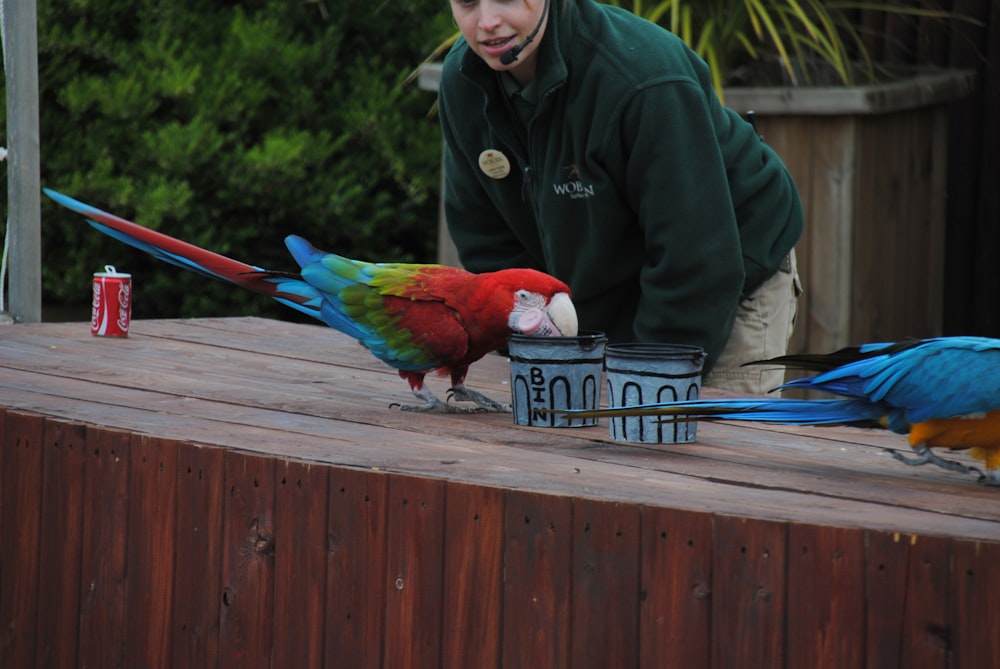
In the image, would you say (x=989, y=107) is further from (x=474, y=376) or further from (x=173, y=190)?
(x=173, y=190)

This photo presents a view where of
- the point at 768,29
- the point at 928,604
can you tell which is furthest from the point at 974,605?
the point at 768,29

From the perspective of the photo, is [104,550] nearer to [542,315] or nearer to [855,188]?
[542,315]

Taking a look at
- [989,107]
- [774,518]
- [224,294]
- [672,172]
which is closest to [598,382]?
[672,172]

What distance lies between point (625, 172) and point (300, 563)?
1.05 meters

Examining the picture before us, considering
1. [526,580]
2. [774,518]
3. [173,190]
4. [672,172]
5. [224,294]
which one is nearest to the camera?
[774,518]

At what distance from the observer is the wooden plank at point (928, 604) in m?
1.47

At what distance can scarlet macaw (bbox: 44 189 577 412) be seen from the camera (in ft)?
7.15

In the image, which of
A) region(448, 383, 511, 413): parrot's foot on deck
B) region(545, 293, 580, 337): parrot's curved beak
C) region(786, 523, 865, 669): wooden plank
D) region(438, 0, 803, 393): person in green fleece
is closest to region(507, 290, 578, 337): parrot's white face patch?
region(545, 293, 580, 337): parrot's curved beak

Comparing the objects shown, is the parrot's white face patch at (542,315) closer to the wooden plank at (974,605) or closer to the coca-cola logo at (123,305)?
the wooden plank at (974,605)

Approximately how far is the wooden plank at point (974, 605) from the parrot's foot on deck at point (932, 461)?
16.4 inches

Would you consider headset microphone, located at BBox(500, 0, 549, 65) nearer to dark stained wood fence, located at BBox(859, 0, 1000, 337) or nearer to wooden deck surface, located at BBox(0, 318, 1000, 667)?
wooden deck surface, located at BBox(0, 318, 1000, 667)

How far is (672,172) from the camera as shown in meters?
2.40

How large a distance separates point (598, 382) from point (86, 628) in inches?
38.1

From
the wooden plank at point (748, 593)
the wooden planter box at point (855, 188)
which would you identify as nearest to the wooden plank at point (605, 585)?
the wooden plank at point (748, 593)
